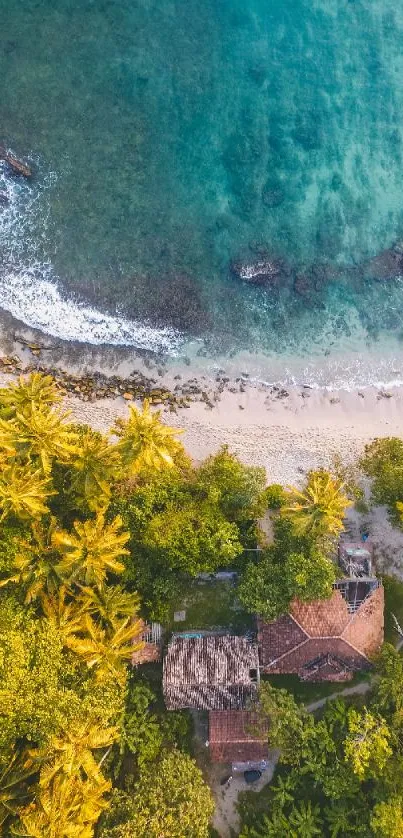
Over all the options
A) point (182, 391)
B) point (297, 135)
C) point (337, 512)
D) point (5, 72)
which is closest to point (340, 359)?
point (182, 391)

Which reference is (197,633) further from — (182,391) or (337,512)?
(182,391)

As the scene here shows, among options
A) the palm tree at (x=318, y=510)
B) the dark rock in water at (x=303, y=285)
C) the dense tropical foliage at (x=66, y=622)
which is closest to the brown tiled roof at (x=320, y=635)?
the palm tree at (x=318, y=510)

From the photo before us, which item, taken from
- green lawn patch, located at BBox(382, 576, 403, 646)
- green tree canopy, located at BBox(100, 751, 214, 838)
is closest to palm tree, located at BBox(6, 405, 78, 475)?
green tree canopy, located at BBox(100, 751, 214, 838)

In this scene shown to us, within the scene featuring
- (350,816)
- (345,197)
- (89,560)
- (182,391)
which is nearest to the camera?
(89,560)

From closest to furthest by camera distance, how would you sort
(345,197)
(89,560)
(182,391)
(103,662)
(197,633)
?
(89,560) < (103,662) < (197,633) < (182,391) < (345,197)

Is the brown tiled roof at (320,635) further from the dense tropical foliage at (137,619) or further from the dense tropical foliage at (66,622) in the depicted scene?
the dense tropical foliage at (66,622)

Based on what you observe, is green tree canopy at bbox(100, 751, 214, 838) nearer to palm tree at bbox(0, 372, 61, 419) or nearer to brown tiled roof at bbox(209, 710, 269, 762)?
brown tiled roof at bbox(209, 710, 269, 762)
